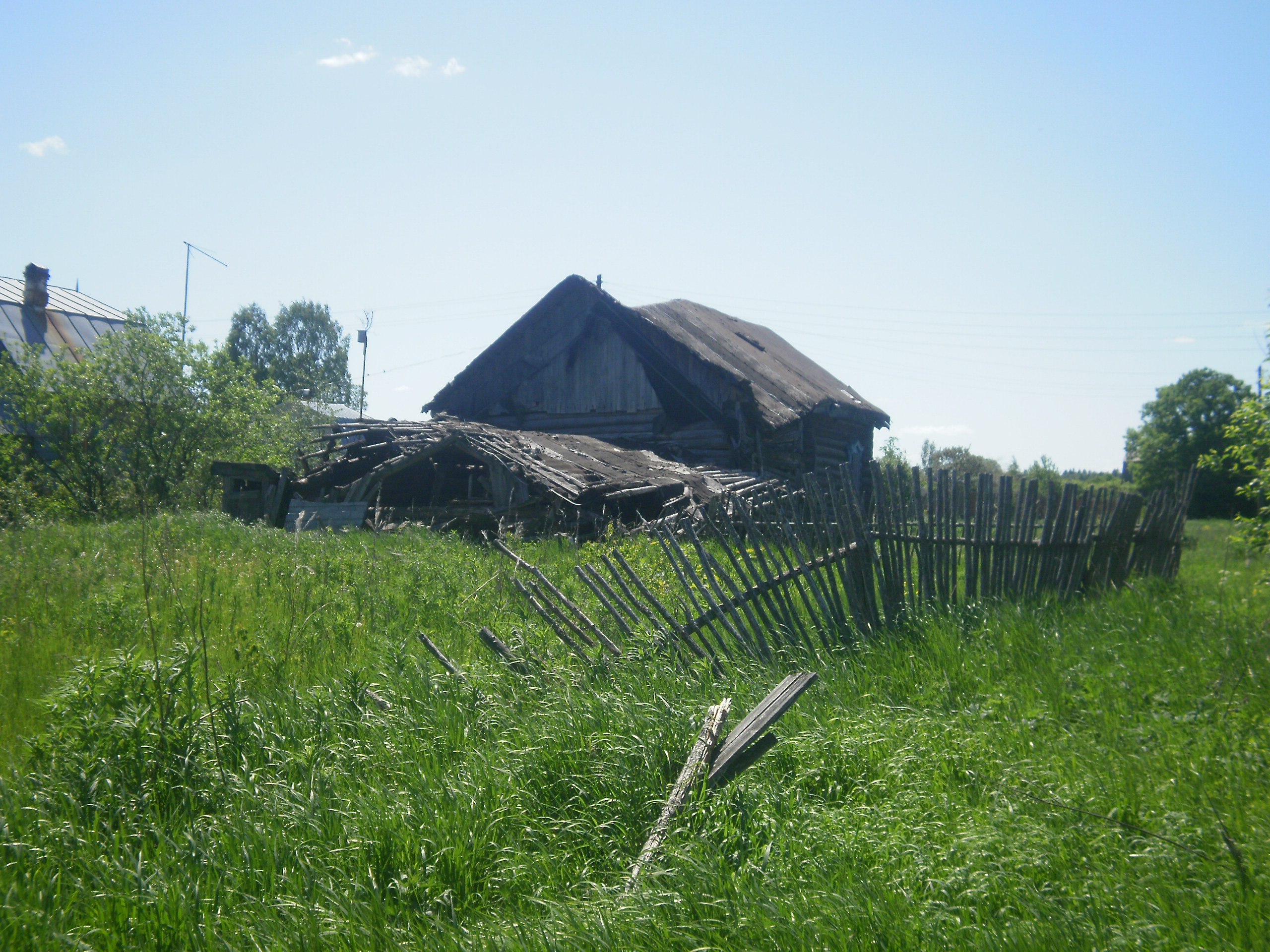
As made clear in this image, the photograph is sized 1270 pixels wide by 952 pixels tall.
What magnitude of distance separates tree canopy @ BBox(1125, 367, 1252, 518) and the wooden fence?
31385 mm

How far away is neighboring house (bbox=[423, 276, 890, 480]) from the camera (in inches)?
729

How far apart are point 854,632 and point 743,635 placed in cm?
81

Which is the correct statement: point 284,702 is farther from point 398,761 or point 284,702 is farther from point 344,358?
point 344,358

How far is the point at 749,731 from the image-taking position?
3.43 metres

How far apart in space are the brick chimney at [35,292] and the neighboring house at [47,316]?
0.02 meters

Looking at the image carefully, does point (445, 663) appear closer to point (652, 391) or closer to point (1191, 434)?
point (652, 391)

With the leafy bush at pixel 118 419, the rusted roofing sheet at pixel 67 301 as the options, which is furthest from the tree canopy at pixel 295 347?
the leafy bush at pixel 118 419

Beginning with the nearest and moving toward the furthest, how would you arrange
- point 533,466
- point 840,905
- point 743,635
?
1. point 840,905
2. point 743,635
3. point 533,466

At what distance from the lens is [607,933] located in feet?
8.64

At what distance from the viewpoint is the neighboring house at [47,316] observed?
29.5m

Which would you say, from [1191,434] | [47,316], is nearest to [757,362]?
[1191,434]

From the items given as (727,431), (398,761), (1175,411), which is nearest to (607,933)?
(398,761)

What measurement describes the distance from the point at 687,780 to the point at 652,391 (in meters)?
16.3

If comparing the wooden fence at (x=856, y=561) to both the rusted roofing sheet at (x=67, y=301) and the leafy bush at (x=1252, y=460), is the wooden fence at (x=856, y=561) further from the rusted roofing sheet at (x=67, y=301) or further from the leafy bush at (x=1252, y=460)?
the rusted roofing sheet at (x=67, y=301)
